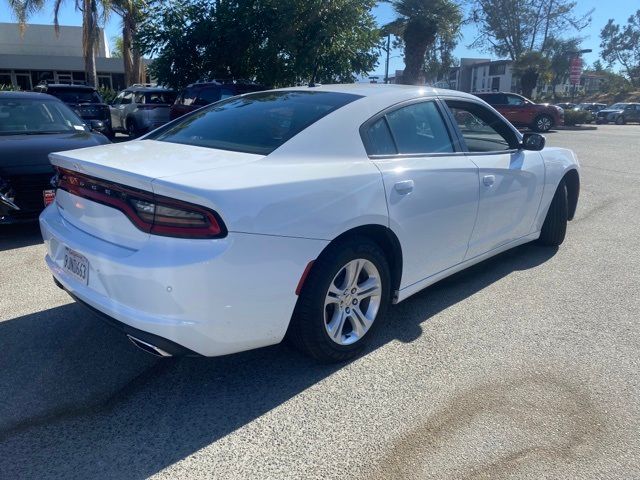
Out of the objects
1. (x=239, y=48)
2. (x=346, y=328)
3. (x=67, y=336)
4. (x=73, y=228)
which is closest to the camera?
(x=73, y=228)

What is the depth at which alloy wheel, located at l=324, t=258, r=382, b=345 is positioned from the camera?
3041 mm

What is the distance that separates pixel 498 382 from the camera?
3.04 m

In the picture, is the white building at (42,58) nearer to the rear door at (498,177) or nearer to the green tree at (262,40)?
the green tree at (262,40)

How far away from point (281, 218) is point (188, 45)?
15.6 m

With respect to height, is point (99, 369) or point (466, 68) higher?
point (466, 68)

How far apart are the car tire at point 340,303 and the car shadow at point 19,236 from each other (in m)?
3.74

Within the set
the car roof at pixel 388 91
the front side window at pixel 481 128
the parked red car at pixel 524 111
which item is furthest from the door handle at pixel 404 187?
the parked red car at pixel 524 111

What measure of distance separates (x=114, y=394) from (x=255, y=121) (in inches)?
→ 71.3

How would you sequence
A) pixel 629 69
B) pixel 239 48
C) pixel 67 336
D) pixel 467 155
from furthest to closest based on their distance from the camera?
pixel 629 69 → pixel 239 48 → pixel 467 155 → pixel 67 336

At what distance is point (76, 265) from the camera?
2.85 meters

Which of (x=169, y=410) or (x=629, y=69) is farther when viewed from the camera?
(x=629, y=69)

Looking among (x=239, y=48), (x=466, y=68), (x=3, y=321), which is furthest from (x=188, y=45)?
(x=466, y=68)

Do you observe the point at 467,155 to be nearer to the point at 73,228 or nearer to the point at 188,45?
the point at 73,228

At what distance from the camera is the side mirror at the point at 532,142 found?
4586 millimetres
